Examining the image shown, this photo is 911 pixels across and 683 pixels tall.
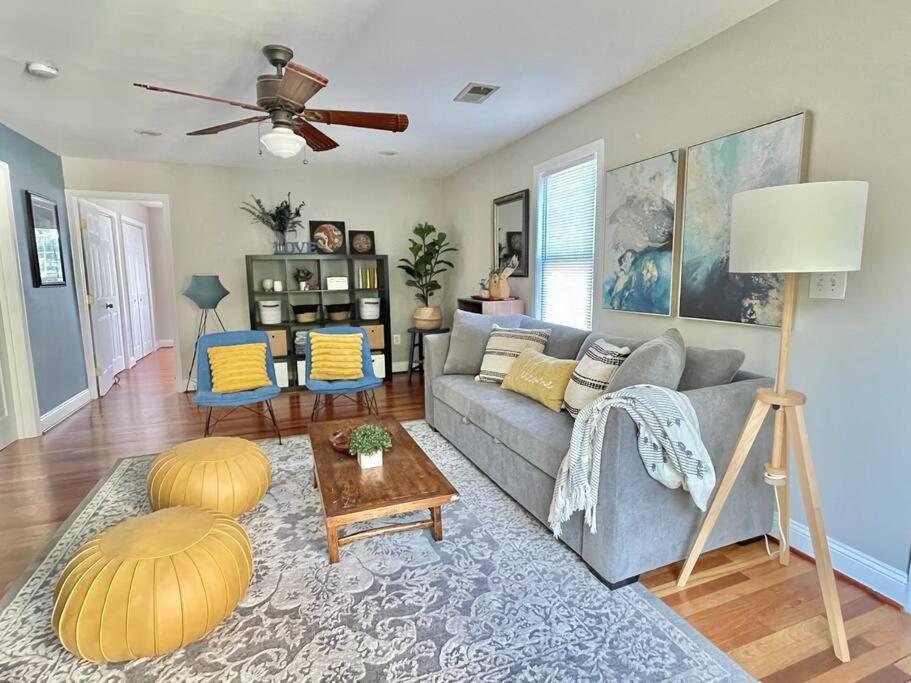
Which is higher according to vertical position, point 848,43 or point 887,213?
point 848,43

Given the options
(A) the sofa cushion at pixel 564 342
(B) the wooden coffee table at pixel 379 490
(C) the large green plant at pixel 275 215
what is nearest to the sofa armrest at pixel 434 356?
(A) the sofa cushion at pixel 564 342

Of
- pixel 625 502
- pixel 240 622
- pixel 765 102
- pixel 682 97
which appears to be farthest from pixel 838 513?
pixel 240 622

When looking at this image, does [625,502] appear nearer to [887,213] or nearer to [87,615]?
[887,213]

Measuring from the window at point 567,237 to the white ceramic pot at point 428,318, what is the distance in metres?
1.65

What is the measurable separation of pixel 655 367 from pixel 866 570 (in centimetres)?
117

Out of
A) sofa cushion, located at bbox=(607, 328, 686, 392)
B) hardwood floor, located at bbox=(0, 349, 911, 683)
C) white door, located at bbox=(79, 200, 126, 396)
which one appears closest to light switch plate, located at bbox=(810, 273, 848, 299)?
sofa cushion, located at bbox=(607, 328, 686, 392)

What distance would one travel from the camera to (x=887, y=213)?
6.03 ft

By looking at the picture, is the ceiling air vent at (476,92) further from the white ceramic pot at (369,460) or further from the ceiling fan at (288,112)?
the white ceramic pot at (369,460)

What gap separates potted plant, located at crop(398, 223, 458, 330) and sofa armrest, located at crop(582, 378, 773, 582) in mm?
3902

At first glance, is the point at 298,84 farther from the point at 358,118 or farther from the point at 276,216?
the point at 276,216

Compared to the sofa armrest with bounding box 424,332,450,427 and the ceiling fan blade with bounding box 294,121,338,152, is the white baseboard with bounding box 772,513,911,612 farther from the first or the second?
the ceiling fan blade with bounding box 294,121,338,152

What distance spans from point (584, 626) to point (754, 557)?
3.25 feet

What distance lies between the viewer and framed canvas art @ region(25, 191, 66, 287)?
13.2ft

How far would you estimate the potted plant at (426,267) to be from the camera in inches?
223
